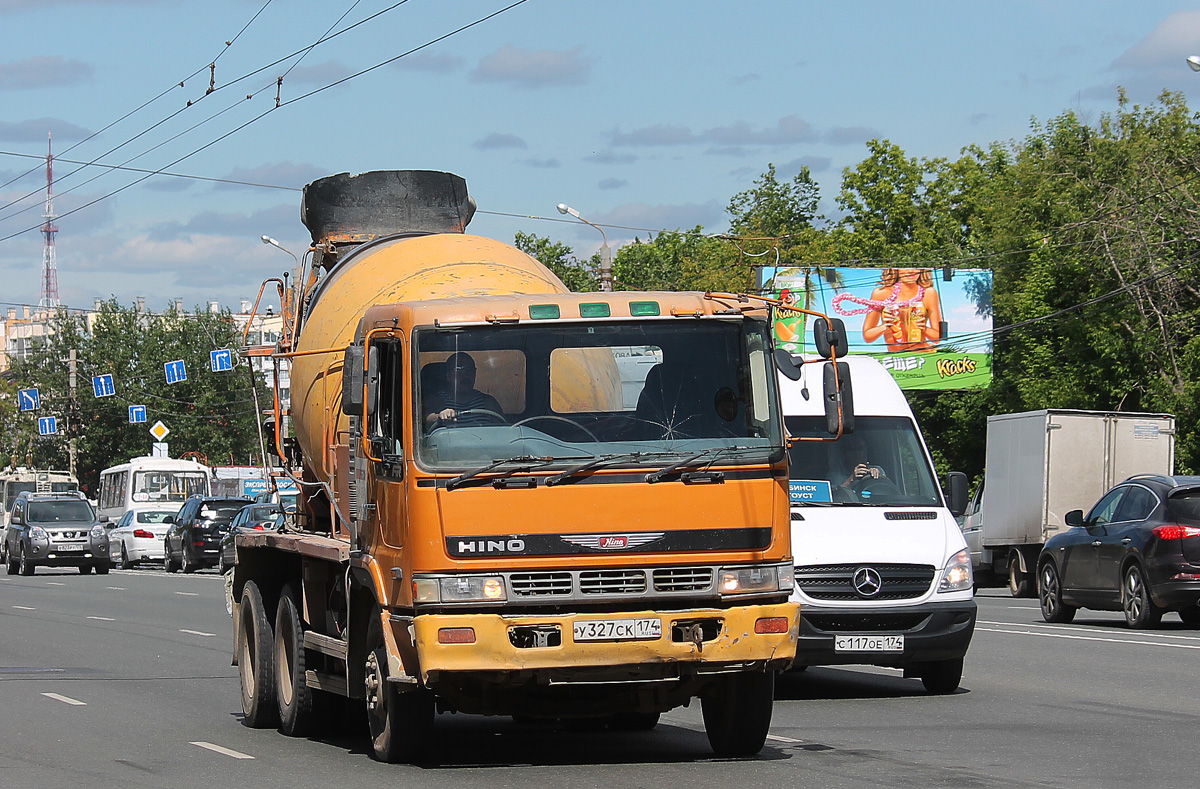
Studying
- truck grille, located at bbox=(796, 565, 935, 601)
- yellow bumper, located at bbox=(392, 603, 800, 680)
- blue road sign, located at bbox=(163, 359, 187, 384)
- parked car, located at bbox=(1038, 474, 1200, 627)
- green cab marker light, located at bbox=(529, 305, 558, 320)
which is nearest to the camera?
yellow bumper, located at bbox=(392, 603, 800, 680)

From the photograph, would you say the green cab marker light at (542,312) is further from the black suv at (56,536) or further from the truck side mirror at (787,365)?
the black suv at (56,536)

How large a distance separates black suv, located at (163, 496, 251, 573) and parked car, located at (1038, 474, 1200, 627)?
84.4 ft

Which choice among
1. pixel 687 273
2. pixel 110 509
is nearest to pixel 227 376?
pixel 687 273

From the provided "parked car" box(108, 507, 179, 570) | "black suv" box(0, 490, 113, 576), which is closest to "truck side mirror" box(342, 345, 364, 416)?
"black suv" box(0, 490, 113, 576)

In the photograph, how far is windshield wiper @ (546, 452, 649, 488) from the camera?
348 inches

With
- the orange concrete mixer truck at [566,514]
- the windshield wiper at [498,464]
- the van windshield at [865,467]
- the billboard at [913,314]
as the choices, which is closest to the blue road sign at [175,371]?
the billboard at [913,314]

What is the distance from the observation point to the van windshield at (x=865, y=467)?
45.3 ft

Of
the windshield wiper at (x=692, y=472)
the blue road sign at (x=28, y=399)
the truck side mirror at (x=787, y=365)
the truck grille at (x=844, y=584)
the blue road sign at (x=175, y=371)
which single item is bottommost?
the truck grille at (x=844, y=584)

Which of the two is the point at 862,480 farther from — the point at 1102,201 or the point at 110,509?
the point at 110,509

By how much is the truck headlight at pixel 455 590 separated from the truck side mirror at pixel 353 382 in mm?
1188

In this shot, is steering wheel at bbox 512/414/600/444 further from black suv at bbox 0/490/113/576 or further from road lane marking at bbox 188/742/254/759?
black suv at bbox 0/490/113/576

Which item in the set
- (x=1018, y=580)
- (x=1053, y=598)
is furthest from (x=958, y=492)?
(x=1018, y=580)

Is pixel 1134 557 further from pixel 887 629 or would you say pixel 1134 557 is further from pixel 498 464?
pixel 498 464

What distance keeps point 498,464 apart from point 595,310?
1030 millimetres
